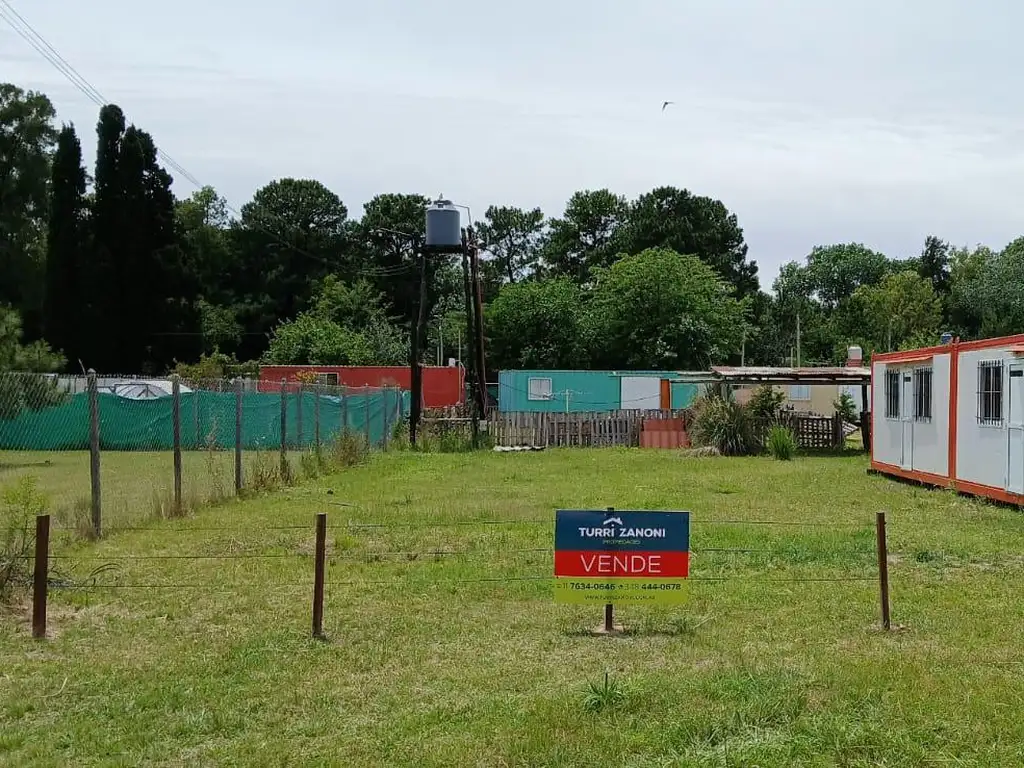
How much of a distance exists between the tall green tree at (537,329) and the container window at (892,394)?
3047cm

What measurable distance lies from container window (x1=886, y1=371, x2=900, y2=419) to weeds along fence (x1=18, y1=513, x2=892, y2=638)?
27.3ft

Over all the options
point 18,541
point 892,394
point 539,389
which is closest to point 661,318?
point 539,389

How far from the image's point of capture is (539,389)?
39469mm

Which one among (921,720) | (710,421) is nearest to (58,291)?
(710,421)

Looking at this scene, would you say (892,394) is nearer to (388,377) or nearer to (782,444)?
(782,444)

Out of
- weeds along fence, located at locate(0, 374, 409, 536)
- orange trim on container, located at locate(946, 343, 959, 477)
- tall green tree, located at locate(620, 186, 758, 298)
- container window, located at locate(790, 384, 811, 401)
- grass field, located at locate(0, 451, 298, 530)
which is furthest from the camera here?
tall green tree, located at locate(620, 186, 758, 298)

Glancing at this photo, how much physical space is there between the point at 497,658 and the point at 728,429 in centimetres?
2019

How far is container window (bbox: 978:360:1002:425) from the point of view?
14977 mm

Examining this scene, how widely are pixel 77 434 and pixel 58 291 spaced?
2611 cm

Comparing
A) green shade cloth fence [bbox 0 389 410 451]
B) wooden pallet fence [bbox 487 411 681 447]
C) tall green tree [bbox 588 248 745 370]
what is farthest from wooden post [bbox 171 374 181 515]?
tall green tree [bbox 588 248 745 370]

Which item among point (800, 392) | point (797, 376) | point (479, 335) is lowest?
point (800, 392)

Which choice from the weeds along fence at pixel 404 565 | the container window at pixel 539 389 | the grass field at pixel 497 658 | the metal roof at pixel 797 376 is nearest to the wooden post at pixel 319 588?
the weeds along fence at pixel 404 565

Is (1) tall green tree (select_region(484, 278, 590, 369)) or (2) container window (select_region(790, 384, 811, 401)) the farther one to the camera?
(1) tall green tree (select_region(484, 278, 590, 369))

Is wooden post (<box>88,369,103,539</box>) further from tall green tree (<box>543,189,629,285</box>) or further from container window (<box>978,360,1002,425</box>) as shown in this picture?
tall green tree (<box>543,189,629,285</box>)
